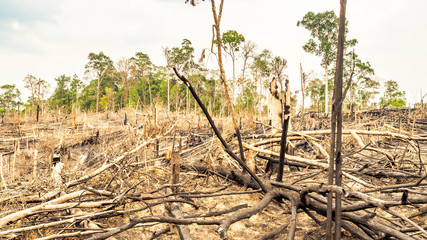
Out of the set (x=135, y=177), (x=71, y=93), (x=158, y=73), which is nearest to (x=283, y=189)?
(x=135, y=177)

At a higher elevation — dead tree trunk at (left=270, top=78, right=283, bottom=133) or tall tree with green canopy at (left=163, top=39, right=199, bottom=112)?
tall tree with green canopy at (left=163, top=39, right=199, bottom=112)

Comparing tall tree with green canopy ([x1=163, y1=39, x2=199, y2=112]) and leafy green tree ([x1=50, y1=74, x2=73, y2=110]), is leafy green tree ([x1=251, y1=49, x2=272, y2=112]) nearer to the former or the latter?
tall tree with green canopy ([x1=163, y1=39, x2=199, y2=112])

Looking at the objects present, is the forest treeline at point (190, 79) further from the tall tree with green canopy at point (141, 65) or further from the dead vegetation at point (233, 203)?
the dead vegetation at point (233, 203)

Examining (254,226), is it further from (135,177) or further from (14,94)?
(14,94)

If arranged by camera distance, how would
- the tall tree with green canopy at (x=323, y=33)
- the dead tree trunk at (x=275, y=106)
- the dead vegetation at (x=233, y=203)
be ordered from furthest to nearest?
the tall tree with green canopy at (x=323, y=33)
the dead tree trunk at (x=275, y=106)
the dead vegetation at (x=233, y=203)

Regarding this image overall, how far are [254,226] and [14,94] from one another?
5887 cm

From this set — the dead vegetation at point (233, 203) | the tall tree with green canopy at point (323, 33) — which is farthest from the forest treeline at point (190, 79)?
the dead vegetation at point (233, 203)

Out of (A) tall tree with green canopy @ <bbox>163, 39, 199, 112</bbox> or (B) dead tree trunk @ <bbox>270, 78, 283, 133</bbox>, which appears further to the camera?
(A) tall tree with green canopy @ <bbox>163, 39, 199, 112</bbox>

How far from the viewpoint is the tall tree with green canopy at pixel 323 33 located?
27.0 m

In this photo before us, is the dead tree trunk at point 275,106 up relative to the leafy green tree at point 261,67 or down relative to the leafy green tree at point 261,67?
down

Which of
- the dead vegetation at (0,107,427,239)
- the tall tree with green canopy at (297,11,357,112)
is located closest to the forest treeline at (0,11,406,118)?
the tall tree with green canopy at (297,11,357,112)

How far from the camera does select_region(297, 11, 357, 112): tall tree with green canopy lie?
27.0 meters

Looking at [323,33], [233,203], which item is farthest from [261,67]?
[233,203]

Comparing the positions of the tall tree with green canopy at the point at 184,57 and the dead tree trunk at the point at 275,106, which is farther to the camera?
the tall tree with green canopy at the point at 184,57
